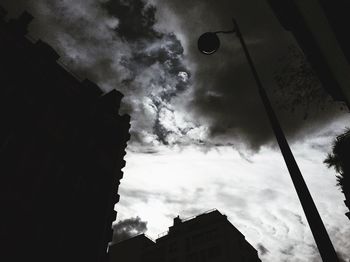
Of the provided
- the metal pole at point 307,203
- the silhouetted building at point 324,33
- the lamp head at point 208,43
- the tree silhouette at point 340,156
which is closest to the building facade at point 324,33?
the silhouetted building at point 324,33

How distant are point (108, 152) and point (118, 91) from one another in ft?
14.4

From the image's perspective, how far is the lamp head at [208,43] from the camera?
22.0 ft

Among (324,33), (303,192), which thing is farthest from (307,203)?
(324,33)

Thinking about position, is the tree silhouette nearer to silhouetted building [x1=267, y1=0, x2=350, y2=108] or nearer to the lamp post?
silhouetted building [x1=267, y1=0, x2=350, y2=108]

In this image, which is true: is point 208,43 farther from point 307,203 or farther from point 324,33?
point 307,203

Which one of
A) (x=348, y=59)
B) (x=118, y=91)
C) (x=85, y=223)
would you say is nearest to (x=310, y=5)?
(x=348, y=59)

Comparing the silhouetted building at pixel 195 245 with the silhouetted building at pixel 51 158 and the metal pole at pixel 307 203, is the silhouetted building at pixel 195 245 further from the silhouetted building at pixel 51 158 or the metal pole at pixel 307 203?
the metal pole at pixel 307 203

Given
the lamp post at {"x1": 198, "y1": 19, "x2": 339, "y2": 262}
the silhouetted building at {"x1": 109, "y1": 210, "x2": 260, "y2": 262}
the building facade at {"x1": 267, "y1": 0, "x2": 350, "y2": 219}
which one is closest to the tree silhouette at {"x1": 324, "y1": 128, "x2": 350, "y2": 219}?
the building facade at {"x1": 267, "y1": 0, "x2": 350, "y2": 219}

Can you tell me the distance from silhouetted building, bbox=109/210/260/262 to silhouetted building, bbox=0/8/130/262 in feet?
139

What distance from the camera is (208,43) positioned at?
6734 mm

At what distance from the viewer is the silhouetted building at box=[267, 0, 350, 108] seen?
4.41 m

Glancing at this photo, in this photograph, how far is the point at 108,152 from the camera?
16.6 m

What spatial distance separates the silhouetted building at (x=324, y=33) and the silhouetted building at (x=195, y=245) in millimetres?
50398

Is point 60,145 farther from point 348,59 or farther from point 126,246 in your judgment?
point 126,246
